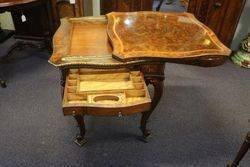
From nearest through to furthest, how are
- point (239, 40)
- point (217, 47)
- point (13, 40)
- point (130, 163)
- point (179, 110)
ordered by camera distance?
point (217, 47) < point (130, 163) < point (179, 110) < point (239, 40) < point (13, 40)

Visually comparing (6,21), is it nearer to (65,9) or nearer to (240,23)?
(65,9)

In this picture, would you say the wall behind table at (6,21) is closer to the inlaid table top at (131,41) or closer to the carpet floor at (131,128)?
the carpet floor at (131,128)

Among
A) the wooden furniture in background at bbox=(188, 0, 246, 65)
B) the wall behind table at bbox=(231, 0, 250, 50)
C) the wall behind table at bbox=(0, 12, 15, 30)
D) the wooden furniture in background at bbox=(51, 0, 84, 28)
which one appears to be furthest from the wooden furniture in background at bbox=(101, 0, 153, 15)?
the wall behind table at bbox=(0, 12, 15, 30)

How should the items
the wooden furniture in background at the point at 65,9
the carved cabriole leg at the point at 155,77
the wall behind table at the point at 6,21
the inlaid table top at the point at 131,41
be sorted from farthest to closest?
the wall behind table at the point at 6,21
the wooden furniture in background at the point at 65,9
the carved cabriole leg at the point at 155,77
the inlaid table top at the point at 131,41

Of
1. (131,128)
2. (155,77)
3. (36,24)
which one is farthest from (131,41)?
(36,24)

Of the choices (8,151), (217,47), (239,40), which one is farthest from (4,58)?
(239,40)

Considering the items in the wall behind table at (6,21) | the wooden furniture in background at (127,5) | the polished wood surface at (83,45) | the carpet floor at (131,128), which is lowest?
the carpet floor at (131,128)

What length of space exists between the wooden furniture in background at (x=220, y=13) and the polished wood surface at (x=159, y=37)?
3.17 ft

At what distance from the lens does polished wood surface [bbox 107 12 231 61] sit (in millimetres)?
1407

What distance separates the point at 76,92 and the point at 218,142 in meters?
1.25

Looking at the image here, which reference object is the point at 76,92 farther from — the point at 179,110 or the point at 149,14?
the point at 179,110

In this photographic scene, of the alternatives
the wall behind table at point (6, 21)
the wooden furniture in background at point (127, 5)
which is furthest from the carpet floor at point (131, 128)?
the wall behind table at point (6, 21)

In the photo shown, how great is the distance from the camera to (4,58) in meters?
2.95

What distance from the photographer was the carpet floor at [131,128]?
5.85ft
